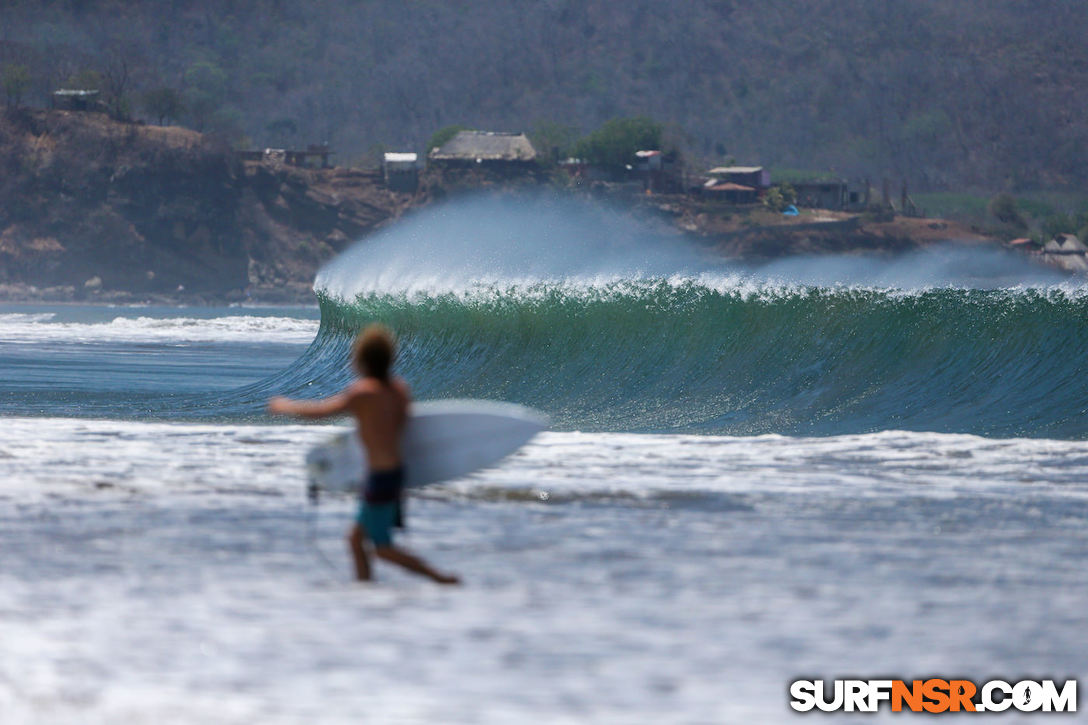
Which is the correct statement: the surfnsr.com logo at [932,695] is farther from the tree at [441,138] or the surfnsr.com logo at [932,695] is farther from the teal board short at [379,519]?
the tree at [441,138]

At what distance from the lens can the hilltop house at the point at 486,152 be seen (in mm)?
168750

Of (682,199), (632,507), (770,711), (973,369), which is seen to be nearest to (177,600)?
(770,711)

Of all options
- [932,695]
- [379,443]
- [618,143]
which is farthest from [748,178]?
[932,695]

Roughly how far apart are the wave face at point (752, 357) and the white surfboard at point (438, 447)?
8.76m

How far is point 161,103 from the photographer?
18025cm

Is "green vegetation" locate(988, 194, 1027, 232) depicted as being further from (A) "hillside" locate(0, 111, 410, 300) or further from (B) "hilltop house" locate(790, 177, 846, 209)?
(A) "hillside" locate(0, 111, 410, 300)

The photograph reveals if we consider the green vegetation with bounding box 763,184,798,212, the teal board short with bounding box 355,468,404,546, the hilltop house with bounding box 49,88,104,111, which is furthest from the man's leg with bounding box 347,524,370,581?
the hilltop house with bounding box 49,88,104,111

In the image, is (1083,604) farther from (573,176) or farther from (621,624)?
(573,176)

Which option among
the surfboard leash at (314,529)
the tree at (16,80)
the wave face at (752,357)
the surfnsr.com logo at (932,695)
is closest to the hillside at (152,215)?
the tree at (16,80)

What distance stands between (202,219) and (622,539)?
14232 centimetres

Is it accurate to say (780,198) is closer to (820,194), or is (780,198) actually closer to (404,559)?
(820,194)

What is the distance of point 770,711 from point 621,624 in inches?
52.5

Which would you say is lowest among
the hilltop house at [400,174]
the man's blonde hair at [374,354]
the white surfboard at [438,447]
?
the white surfboard at [438,447]

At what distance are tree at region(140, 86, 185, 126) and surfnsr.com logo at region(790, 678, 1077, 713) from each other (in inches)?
7130
